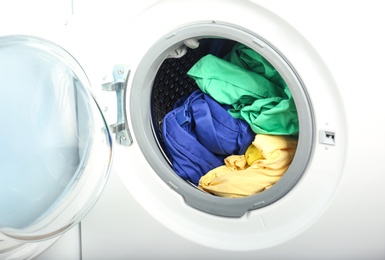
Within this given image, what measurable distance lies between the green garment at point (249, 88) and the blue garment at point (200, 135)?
1.2 inches

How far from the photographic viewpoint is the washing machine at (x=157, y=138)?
0.85 m

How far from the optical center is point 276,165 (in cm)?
100

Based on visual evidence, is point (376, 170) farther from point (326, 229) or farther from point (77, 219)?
point (77, 219)

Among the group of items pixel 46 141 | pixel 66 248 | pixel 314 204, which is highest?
pixel 46 141

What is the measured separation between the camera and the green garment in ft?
3.41

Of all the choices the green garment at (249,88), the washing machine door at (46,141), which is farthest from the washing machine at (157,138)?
the green garment at (249,88)

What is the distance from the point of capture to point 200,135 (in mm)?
1146

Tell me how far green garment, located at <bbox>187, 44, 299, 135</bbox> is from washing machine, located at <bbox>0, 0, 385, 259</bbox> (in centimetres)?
11

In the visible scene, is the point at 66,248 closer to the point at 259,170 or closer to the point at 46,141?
the point at 46,141

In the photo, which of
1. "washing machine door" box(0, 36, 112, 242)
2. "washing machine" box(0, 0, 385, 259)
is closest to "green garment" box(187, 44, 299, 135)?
"washing machine" box(0, 0, 385, 259)

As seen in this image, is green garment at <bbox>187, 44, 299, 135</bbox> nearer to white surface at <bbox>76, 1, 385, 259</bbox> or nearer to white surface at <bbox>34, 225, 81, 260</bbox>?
white surface at <bbox>76, 1, 385, 259</bbox>

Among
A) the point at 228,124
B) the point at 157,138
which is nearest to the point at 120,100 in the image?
the point at 157,138

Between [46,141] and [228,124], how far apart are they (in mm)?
451

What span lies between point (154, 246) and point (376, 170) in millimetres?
587
